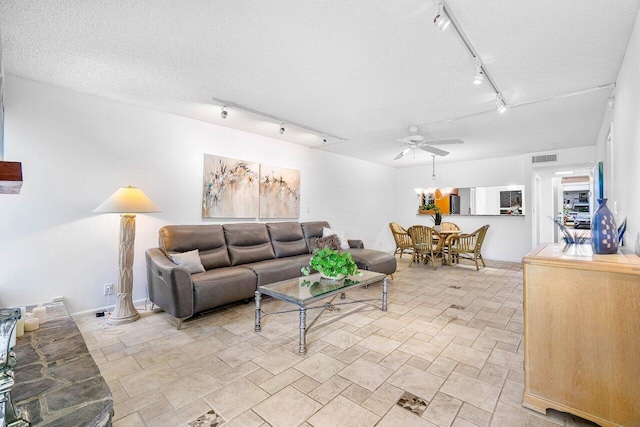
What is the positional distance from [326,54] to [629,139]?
2.45 meters

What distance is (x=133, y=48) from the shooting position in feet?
7.55

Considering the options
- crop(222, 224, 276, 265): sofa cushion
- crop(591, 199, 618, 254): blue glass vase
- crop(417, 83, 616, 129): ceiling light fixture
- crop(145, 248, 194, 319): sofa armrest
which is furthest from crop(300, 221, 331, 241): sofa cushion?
crop(591, 199, 618, 254): blue glass vase

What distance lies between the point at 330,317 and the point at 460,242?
375cm

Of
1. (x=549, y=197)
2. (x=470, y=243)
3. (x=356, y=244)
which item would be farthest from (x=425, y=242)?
(x=549, y=197)

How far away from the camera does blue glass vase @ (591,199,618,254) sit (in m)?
1.74

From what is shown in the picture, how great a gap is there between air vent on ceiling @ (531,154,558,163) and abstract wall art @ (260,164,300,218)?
16.0 feet

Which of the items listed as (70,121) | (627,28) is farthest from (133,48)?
(627,28)

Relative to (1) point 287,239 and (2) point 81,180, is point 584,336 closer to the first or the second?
(1) point 287,239

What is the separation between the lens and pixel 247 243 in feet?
13.6

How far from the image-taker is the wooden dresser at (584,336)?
1.43 meters

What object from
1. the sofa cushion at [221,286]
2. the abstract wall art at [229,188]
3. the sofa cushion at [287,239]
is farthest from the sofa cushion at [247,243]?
the sofa cushion at [221,286]

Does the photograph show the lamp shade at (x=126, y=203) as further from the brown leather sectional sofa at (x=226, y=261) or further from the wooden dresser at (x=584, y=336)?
the wooden dresser at (x=584, y=336)

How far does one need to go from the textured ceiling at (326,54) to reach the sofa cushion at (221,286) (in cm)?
200

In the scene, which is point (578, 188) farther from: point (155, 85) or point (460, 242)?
point (155, 85)
